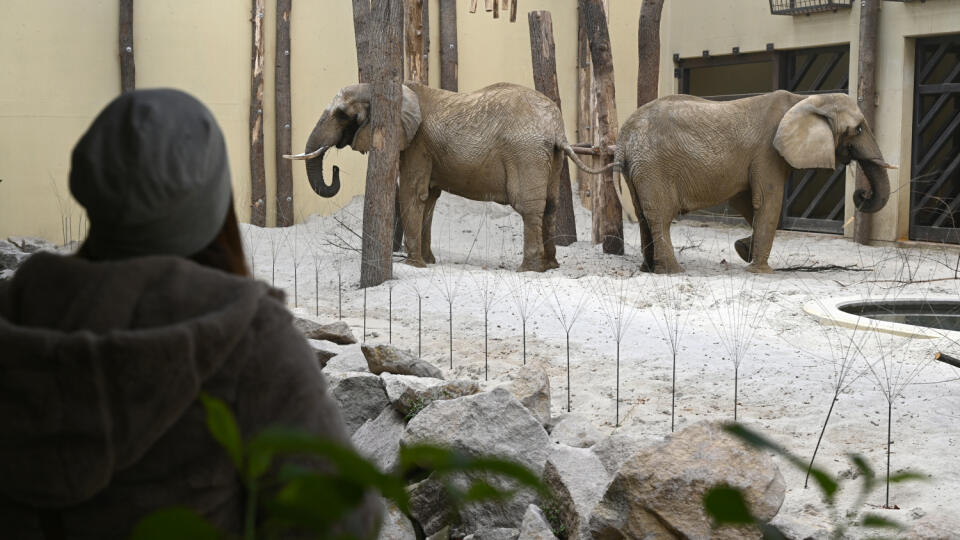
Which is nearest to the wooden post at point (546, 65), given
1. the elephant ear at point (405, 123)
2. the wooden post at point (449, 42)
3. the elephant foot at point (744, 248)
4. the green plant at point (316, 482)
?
the elephant foot at point (744, 248)

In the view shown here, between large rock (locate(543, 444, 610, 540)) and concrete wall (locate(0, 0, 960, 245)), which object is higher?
concrete wall (locate(0, 0, 960, 245))

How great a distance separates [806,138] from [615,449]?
21.1 feet

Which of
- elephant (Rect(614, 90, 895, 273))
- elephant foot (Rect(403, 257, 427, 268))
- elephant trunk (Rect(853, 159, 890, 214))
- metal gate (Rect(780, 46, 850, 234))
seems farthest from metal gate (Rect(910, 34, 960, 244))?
elephant foot (Rect(403, 257, 427, 268))

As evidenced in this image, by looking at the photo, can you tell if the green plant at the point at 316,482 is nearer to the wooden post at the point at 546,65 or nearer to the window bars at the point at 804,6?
the wooden post at the point at 546,65

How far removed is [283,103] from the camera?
46.0ft

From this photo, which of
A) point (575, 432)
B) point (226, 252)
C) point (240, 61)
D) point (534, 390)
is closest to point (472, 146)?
point (240, 61)

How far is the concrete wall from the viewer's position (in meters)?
12.6

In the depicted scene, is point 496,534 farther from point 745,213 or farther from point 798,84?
point 798,84

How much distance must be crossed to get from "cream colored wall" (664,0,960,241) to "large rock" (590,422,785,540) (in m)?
9.92

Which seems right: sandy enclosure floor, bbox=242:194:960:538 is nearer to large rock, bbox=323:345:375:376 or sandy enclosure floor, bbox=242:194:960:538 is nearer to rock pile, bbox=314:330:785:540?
rock pile, bbox=314:330:785:540

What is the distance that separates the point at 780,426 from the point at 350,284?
5.33 metres

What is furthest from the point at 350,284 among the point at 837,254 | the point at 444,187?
the point at 837,254

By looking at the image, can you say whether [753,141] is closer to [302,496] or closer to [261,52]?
[261,52]

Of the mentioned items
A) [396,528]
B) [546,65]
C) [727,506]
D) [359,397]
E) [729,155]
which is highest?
[546,65]
